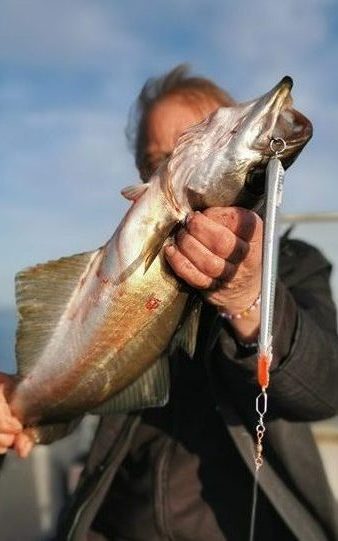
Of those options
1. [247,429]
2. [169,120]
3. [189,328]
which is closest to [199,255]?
[189,328]

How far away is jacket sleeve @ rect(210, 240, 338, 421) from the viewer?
2195mm

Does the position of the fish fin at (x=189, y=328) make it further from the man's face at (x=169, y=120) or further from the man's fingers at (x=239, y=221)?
the man's face at (x=169, y=120)

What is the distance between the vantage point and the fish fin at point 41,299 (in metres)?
2.06

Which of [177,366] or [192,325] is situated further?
[177,366]

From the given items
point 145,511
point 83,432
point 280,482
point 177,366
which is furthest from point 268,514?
point 83,432

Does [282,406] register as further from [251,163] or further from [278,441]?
[251,163]

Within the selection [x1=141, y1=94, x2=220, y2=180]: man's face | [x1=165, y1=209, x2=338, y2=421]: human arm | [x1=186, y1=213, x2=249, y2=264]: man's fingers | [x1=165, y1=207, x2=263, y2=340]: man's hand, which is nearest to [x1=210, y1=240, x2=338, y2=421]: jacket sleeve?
[x1=165, y1=209, x2=338, y2=421]: human arm

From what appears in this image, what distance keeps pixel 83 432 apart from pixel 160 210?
116 inches

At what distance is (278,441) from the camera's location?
2.45 meters

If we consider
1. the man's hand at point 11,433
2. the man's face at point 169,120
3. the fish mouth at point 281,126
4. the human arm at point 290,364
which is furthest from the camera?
the man's face at point 169,120

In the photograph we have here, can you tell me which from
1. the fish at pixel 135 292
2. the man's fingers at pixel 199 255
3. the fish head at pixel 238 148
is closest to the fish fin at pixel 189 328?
the fish at pixel 135 292

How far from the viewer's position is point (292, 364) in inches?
88.2

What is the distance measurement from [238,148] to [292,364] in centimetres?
85

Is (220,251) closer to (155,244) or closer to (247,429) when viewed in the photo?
(155,244)
